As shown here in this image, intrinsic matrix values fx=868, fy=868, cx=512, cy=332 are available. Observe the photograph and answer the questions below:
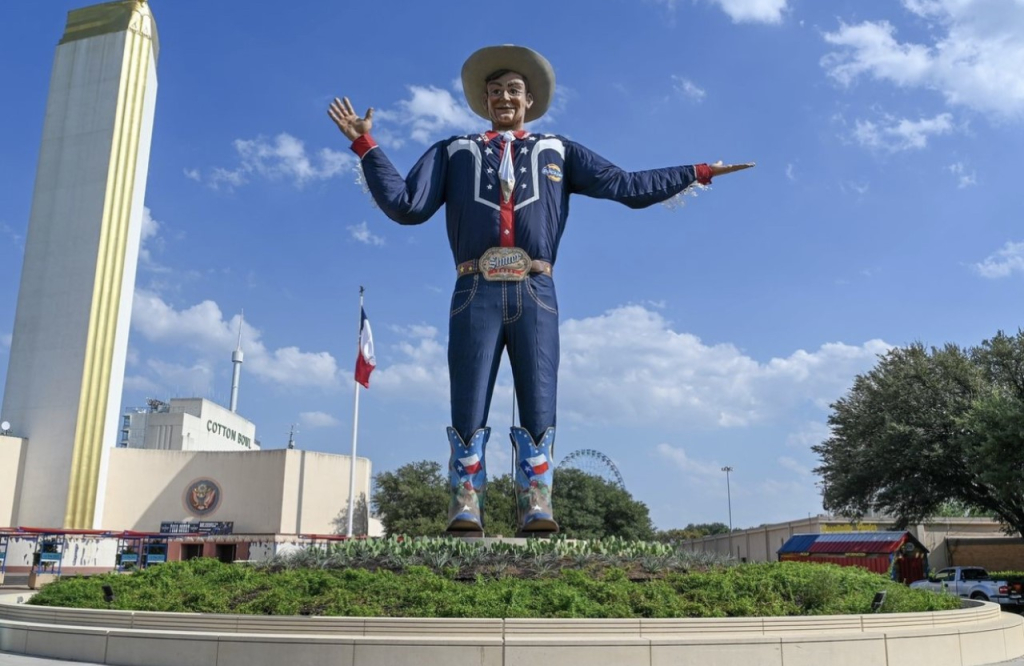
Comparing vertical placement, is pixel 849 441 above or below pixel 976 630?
above

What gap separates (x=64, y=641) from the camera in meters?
8.43

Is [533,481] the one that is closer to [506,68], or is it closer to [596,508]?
[506,68]

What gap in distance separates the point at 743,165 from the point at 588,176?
2014mm

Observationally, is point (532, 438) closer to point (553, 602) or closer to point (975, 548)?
point (553, 602)

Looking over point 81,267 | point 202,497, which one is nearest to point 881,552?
point 202,497

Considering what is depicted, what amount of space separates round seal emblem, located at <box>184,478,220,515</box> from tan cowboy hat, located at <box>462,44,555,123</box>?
30564 millimetres

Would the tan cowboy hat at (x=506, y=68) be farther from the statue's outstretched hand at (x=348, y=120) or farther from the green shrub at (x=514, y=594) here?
the green shrub at (x=514, y=594)

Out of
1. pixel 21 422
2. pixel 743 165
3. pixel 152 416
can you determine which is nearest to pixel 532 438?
pixel 743 165

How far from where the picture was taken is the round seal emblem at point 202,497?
37.9 m

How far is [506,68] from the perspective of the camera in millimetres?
11648

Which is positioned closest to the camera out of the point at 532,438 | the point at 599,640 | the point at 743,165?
the point at 599,640

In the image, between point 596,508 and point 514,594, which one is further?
point 596,508

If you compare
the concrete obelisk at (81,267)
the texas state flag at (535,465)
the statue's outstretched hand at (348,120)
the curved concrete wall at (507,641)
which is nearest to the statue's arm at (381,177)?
the statue's outstretched hand at (348,120)

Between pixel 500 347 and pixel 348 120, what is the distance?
3.41 m
